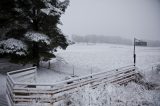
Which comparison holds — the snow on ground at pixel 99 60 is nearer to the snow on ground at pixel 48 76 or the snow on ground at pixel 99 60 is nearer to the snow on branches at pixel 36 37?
the snow on ground at pixel 48 76

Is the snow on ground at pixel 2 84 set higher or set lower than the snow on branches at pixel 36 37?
lower

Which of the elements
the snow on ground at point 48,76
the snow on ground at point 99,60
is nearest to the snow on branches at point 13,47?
the snow on ground at point 48,76

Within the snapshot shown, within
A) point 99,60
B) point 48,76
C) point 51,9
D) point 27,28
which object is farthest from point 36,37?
point 99,60

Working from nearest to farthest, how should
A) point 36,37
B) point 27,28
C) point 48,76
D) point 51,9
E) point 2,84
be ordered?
point 2,84 < point 36,37 < point 51,9 < point 27,28 < point 48,76

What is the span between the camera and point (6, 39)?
66.4 feet

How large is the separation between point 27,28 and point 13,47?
→ 10.6 ft

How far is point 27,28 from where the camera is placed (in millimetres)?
21062

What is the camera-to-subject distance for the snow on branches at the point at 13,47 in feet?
60.9

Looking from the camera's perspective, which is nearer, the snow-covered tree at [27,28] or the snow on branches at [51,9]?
the snow-covered tree at [27,28]

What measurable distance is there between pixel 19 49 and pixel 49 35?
4.15 meters

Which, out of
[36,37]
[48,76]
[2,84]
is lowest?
[48,76]

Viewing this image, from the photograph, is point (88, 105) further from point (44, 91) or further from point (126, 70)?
point (126, 70)

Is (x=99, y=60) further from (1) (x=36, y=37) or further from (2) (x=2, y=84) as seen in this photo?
(2) (x=2, y=84)

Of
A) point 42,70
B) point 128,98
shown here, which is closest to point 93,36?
point 42,70
